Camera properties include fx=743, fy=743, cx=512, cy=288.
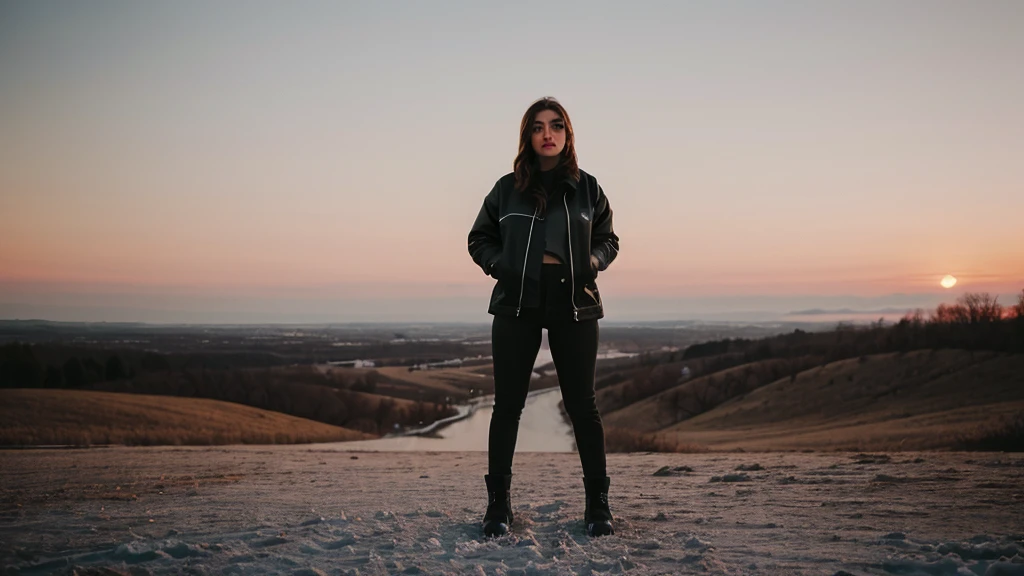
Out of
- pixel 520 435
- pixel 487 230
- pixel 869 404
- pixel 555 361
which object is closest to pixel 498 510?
pixel 555 361

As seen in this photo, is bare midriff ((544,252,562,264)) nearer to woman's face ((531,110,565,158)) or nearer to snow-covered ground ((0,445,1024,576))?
woman's face ((531,110,565,158))

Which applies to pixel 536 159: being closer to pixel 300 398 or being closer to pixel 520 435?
pixel 520 435

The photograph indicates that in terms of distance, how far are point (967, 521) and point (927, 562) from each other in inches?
49.5

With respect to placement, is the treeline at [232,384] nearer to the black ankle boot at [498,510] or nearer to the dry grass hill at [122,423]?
the dry grass hill at [122,423]

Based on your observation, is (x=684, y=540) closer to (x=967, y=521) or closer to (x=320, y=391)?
(x=967, y=521)

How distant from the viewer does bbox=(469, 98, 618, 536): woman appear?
178 inches

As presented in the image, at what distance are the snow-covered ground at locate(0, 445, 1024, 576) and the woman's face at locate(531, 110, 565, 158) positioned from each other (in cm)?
235

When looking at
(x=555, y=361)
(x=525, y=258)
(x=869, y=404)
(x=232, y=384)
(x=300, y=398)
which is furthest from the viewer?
(x=300, y=398)

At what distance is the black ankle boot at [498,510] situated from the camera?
444cm

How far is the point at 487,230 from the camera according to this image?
4.83 m

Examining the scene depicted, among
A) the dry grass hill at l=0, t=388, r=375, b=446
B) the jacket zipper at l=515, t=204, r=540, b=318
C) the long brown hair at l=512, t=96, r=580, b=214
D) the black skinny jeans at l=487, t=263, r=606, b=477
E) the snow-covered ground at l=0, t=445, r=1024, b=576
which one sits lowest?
the dry grass hill at l=0, t=388, r=375, b=446

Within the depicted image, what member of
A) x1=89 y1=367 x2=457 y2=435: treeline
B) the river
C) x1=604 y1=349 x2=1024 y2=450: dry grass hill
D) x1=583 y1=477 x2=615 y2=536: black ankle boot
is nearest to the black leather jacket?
x1=583 y1=477 x2=615 y2=536: black ankle boot

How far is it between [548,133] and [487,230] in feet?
2.40

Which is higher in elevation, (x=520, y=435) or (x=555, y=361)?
(x=555, y=361)
